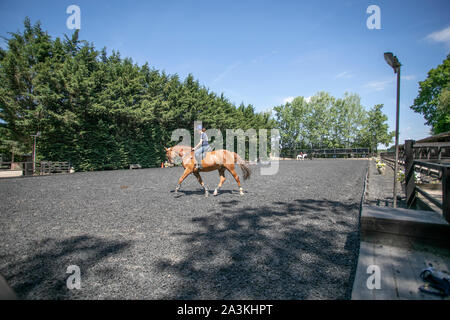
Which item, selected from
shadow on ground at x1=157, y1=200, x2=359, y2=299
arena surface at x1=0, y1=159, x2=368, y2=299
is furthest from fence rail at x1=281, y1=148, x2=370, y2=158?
shadow on ground at x1=157, y1=200, x2=359, y2=299

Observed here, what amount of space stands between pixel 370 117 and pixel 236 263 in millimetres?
77174

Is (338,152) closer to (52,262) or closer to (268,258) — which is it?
(268,258)

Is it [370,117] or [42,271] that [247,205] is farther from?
[370,117]

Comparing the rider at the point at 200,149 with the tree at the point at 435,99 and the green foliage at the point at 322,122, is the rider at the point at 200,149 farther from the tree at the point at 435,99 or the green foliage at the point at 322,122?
the green foliage at the point at 322,122

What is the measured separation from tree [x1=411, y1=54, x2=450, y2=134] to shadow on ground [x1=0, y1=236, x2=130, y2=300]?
44144 millimetres

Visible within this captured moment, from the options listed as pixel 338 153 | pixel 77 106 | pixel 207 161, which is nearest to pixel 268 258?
pixel 207 161

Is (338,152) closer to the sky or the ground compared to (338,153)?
closer to the sky

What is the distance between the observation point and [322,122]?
235ft

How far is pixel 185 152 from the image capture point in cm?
962

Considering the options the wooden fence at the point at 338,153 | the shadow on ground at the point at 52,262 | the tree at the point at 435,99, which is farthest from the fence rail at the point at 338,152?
the shadow on ground at the point at 52,262

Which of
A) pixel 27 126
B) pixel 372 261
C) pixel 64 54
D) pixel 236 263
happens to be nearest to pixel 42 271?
pixel 236 263

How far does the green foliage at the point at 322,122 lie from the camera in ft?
227

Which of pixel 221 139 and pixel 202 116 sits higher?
pixel 202 116

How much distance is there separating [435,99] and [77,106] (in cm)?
5330
